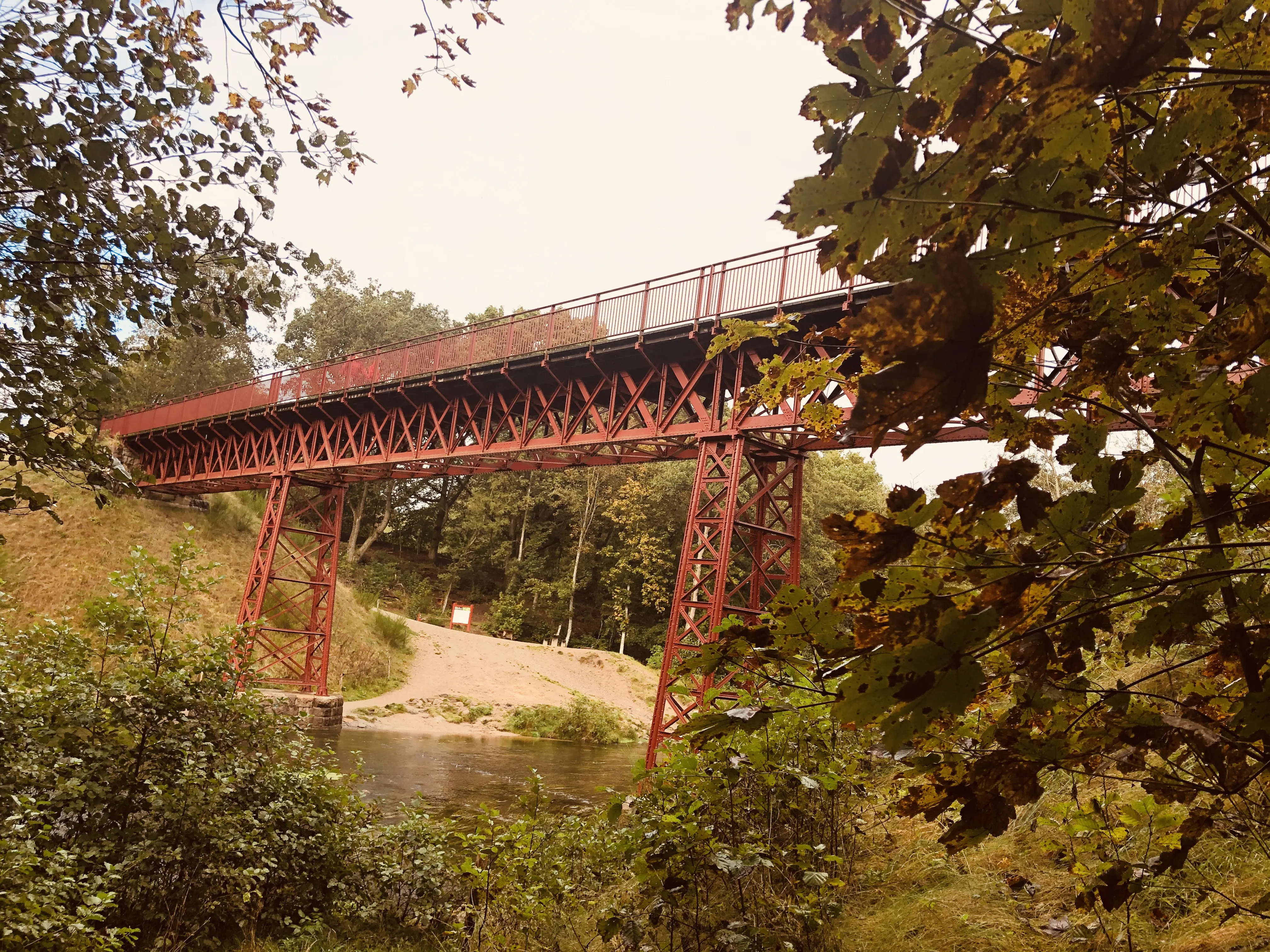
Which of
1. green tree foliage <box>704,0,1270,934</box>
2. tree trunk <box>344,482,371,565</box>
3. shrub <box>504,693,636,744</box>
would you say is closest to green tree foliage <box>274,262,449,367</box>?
tree trunk <box>344,482,371,565</box>

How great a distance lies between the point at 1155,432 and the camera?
1081 millimetres

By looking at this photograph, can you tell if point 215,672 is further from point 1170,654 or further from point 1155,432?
point 1170,654

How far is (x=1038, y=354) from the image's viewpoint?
1340 mm

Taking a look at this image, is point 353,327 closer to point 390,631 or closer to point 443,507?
point 443,507

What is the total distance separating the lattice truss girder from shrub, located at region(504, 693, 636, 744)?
28.6ft

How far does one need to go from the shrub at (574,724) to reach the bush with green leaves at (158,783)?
17799mm

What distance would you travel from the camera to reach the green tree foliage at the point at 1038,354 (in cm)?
82

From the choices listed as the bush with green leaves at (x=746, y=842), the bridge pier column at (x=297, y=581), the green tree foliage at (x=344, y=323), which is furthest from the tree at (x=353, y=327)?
the bush with green leaves at (x=746, y=842)

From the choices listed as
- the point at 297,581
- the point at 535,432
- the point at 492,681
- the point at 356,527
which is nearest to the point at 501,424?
the point at 535,432

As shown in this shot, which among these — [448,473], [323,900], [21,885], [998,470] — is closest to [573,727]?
[448,473]

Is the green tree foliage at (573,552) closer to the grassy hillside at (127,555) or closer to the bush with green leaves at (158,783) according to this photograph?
the grassy hillside at (127,555)

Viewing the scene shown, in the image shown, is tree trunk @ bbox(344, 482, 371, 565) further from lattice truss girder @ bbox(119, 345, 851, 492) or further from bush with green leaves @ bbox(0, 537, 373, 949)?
bush with green leaves @ bbox(0, 537, 373, 949)

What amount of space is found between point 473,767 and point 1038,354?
15.8 metres

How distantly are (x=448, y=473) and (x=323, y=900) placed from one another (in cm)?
1274
